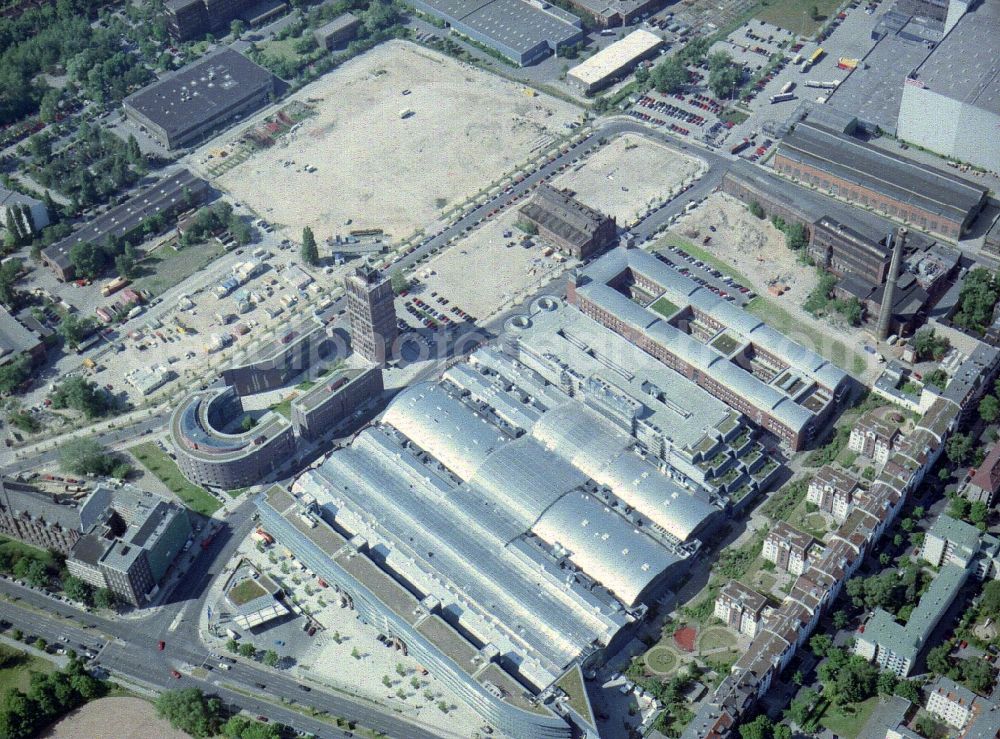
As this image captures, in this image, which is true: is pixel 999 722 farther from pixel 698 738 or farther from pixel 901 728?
pixel 698 738

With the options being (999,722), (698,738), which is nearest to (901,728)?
(999,722)
